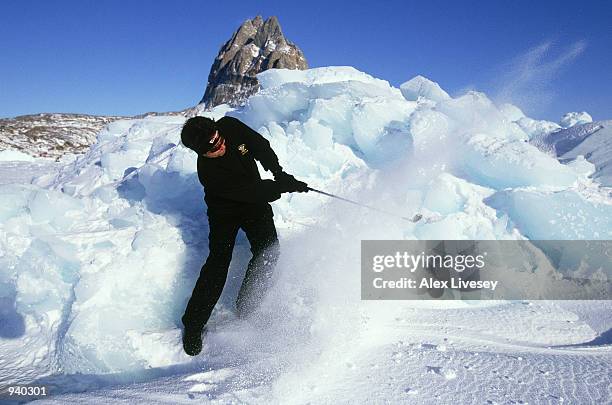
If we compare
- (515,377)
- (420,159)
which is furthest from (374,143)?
(515,377)

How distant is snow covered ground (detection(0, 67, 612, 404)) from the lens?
1.87 m

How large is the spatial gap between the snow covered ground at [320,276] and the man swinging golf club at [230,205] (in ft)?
0.54

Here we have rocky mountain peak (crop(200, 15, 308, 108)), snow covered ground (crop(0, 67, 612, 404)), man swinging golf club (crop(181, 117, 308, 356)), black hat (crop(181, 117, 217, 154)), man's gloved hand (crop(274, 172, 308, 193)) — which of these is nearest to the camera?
snow covered ground (crop(0, 67, 612, 404))

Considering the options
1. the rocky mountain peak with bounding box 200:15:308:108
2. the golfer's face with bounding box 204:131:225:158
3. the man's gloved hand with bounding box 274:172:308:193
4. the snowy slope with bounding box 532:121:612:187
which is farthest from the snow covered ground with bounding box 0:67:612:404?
the rocky mountain peak with bounding box 200:15:308:108

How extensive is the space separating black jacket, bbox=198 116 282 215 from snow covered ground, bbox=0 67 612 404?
63 cm

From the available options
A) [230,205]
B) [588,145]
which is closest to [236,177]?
[230,205]

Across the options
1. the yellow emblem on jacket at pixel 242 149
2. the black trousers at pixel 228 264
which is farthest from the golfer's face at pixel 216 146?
the black trousers at pixel 228 264

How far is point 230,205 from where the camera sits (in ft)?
8.14

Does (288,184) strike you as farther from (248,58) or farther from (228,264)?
(248,58)

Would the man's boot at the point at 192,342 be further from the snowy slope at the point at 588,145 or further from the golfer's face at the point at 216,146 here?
the snowy slope at the point at 588,145

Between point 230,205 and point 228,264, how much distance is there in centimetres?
36

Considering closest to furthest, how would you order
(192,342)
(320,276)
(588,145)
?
1. (192,342)
2. (320,276)
3. (588,145)

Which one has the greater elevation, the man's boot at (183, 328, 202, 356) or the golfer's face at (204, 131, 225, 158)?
the golfer's face at (204, 131, 225, 158)

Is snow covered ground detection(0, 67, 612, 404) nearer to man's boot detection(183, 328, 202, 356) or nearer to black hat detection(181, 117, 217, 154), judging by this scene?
man's boot detection(183, 328, 202, 356)
